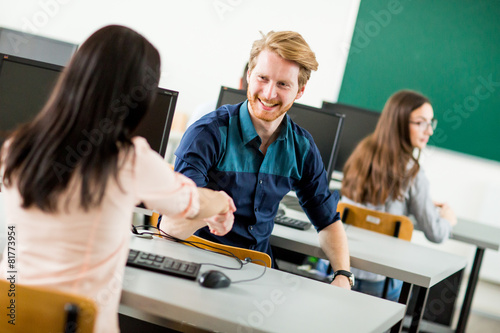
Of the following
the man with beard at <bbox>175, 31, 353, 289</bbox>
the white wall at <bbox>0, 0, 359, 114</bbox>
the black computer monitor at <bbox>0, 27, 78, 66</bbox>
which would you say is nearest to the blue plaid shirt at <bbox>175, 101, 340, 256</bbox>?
the man with beard at <bbox>175, 31, 353, 289</bbox>

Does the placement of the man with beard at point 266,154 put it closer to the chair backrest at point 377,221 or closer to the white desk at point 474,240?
the chair backrest at point 377,221

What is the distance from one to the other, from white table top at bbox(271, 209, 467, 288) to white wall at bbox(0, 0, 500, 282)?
9.15 ft

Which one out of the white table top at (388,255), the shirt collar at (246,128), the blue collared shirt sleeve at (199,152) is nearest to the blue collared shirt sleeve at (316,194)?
the white table top at (388,255)

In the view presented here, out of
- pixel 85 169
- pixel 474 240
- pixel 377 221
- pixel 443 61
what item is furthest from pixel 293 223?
pixel 443 61

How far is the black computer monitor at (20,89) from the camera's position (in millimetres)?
2021

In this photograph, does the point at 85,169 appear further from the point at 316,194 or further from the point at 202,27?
the point at 202,27

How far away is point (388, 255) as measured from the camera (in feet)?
7.32

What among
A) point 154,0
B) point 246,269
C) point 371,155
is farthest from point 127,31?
point 154,0

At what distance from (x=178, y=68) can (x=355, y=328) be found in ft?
15.2

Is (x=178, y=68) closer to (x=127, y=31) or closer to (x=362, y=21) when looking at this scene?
(x=362, y=21)

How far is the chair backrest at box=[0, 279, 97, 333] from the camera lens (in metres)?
1.00

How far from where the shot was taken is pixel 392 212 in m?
2.92

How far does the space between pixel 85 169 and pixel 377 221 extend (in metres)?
1.89

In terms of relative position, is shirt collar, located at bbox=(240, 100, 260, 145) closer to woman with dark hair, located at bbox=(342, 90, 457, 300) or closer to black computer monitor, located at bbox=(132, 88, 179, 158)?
black computer monitor, located at bbox=(132, 88, 179, 158)
